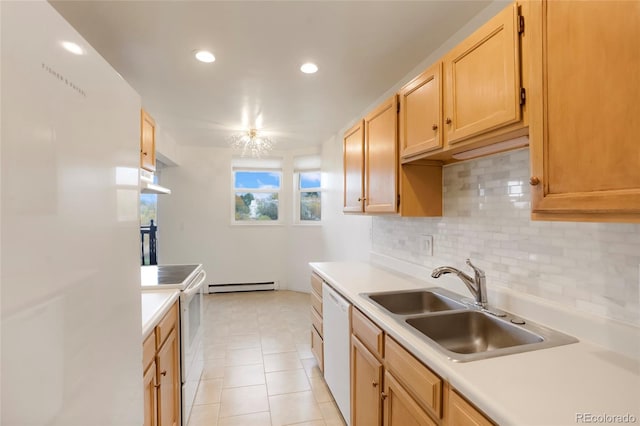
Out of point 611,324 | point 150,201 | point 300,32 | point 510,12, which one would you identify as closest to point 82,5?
point 300,32

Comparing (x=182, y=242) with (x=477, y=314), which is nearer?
(x=477, y=314)

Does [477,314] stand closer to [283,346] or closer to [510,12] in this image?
[510,12]

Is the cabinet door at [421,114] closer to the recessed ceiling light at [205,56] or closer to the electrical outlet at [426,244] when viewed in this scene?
the electrical outlet at [426,244]

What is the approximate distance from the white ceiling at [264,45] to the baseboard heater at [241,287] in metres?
3.00

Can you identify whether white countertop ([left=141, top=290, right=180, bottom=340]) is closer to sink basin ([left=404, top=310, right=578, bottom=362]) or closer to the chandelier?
sink basin ([left=404, top=310, right=578, bottom=362])

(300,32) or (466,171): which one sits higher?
(300,32)

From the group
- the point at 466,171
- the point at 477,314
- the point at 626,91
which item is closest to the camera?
the point at 626,91

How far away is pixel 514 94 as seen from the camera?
3.63ft

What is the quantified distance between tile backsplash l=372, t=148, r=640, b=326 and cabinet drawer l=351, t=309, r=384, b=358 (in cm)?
65

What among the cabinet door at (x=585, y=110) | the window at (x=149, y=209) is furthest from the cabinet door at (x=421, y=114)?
the window at (x=149, y=209)

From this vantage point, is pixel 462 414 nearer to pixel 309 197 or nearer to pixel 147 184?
pixel 147 184

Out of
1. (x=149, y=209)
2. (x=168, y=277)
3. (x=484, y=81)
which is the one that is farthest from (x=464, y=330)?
(x=149, y=209)

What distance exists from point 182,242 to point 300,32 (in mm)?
4088

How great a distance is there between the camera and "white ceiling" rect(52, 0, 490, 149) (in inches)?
65.1
